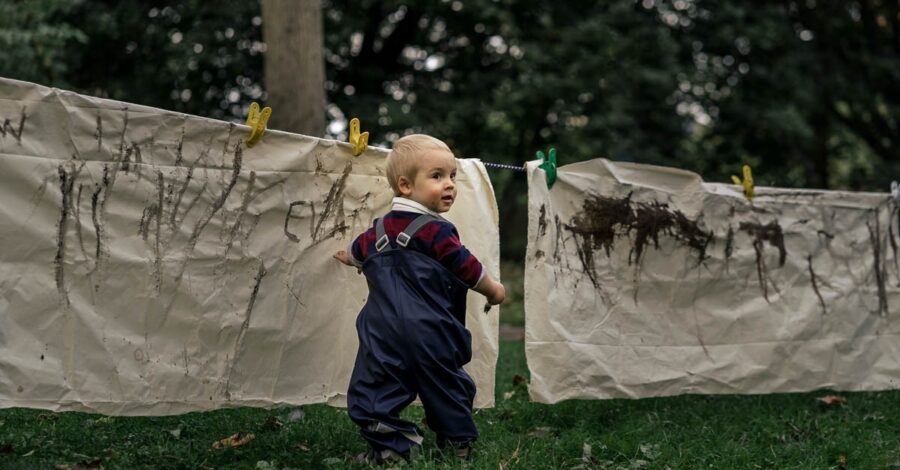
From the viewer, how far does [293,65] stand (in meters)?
6.87

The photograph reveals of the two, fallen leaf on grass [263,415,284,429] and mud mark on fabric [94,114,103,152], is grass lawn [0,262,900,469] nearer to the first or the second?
fallen leaf on grass [263,415,284,429]

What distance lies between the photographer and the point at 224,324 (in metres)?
3.45

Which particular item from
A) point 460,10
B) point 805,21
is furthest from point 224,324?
point 805,21

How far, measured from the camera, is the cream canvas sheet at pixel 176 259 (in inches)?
120

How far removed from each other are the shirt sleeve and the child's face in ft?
0.36

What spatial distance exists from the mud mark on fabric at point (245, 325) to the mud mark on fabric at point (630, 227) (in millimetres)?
1467

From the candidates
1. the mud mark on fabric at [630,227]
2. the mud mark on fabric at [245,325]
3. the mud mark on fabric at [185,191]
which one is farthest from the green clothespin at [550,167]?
the mud mark on fabric at [185,191]

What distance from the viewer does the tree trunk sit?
6.82 meters

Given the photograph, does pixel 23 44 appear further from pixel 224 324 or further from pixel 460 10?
pixel 224 324

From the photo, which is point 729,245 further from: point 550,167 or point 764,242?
point 550,167

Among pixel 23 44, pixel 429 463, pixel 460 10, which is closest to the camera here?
pixel 429 463

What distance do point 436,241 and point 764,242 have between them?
224cm

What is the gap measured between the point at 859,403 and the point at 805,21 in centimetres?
1024

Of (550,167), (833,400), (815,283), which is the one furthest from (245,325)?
(833,400)
